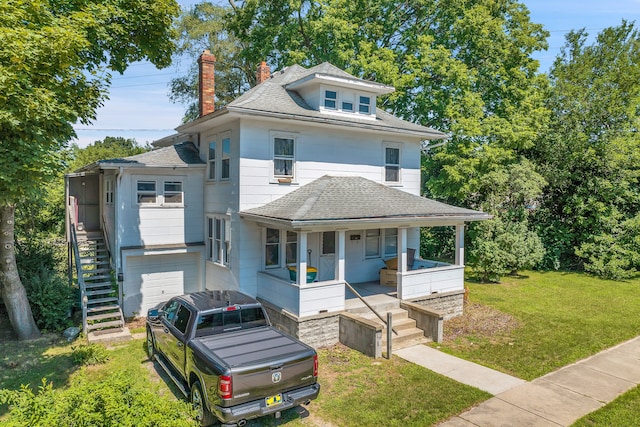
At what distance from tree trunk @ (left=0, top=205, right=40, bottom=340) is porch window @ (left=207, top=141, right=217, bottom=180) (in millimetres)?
5794

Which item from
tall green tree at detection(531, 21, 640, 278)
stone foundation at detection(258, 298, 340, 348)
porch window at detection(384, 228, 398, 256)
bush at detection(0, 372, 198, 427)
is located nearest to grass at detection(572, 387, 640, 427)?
stone foundation at detection(258, 298, 340, 348)

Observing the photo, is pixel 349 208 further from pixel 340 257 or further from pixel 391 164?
pixel 391 164

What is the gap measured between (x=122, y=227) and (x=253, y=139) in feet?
17.4

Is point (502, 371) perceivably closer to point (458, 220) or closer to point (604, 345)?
point (604, 345)

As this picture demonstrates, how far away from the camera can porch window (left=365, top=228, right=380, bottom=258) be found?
1558 centimetres

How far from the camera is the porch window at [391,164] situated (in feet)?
52.6

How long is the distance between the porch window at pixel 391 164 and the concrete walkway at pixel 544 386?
7.39 m

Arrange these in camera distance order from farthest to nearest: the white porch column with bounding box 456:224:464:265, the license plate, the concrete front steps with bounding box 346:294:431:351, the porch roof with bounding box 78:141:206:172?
the white porch column with bounding box 456:224:464:265
the porch roof with bounding box 78:141:206:172
the concrete front steps with bounding box 346:294:431:351
the license plate

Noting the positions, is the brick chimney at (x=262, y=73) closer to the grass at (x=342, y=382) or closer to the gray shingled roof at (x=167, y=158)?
the gray shingled roof at (x=167, y=158)

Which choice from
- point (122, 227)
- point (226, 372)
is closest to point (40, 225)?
point (122, 227)

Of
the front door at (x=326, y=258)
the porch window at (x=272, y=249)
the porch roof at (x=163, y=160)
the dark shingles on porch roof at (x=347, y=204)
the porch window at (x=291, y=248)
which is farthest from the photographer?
the front door at (x=326, y=258)

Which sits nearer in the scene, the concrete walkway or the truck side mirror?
the concrete walkway

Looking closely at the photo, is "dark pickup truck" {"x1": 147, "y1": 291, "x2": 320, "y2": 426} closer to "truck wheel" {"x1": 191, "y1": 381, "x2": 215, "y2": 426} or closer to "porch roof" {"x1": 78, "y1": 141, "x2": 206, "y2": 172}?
"truck wheel" {"x1": 191, "y1": 381, "x2": 215, "y2": 426}

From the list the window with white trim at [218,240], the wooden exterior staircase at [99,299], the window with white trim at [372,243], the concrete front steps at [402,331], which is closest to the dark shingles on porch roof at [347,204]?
the window with white trim at [218,240]
